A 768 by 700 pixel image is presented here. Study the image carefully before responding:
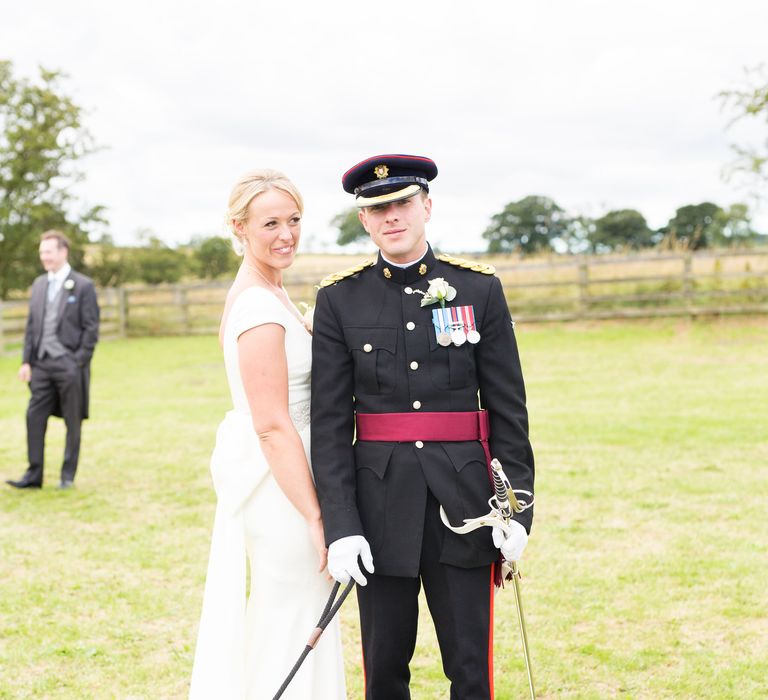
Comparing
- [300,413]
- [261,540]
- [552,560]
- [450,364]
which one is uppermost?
[450,364]

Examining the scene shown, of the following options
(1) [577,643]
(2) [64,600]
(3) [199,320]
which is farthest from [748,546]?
(3) [199,320]

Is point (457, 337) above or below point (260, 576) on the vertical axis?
above

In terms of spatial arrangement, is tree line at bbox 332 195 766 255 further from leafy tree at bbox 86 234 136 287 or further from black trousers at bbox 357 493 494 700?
black trousers at bbox 357 493 494 700

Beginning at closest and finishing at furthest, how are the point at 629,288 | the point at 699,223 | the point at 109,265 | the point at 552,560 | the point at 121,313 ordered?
1. the point at 552,560
2. the point at 629,288
3. the point at 121,313
4. the point at 699,223
5. the point at 109,265

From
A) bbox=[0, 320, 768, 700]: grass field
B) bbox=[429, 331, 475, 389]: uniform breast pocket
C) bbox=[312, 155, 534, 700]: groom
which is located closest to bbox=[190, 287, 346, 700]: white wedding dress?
bbox=[312, 155, 534, 700]: groom

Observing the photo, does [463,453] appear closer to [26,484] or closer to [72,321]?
[72,321]

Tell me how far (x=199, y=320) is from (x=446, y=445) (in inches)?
926

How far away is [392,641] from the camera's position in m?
2.86

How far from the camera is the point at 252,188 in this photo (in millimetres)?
2951

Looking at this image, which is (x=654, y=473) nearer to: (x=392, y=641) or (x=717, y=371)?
(x=392, y=641)

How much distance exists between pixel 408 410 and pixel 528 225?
31579 millimetres

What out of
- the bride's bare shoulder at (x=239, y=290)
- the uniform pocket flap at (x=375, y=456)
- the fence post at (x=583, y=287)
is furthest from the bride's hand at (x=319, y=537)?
the fence post at (x=583, y=287)

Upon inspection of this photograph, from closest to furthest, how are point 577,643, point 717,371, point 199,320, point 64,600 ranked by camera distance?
point 577,643 < point 64,600 < point 717,371 < point 199,320

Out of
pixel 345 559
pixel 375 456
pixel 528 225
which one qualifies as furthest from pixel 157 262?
pixel 345 559
